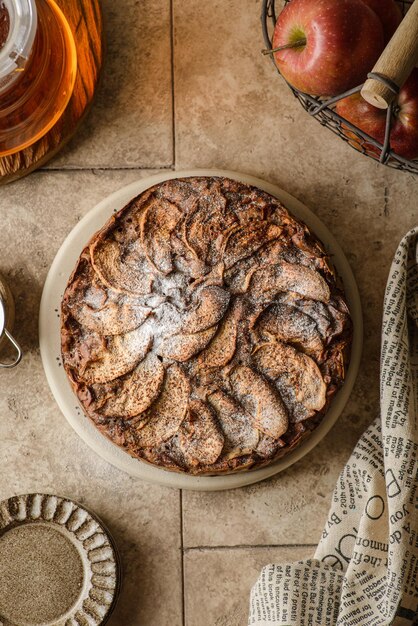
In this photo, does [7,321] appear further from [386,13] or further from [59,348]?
[386,13]

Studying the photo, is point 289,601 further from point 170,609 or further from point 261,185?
point 261,185

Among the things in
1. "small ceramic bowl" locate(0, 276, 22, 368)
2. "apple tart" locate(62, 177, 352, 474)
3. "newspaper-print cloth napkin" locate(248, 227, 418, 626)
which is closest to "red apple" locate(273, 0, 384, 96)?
"apple tart" locate(62, 177, 352, 474)

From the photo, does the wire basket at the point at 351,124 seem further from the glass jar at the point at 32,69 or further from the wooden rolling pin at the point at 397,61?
the glass jar at the point at 32,69

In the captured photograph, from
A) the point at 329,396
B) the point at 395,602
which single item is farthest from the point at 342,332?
the point at 395,602

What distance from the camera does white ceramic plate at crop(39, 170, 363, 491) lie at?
1570mm

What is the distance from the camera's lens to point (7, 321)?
154 cm

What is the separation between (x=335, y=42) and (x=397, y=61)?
170 millimetres

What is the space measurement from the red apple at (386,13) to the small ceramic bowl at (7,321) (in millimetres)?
875

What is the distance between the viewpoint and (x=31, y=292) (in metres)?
1.63

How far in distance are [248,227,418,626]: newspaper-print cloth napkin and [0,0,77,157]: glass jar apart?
76cm

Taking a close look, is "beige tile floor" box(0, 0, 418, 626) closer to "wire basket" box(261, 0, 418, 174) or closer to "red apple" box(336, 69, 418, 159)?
"wire basket" box(261, 0, 418, 174)

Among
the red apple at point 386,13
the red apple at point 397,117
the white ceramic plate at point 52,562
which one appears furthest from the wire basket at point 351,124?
the white ceramic plate at point 52,562

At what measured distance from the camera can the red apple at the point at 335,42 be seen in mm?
1260

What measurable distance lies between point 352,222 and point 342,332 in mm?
326
